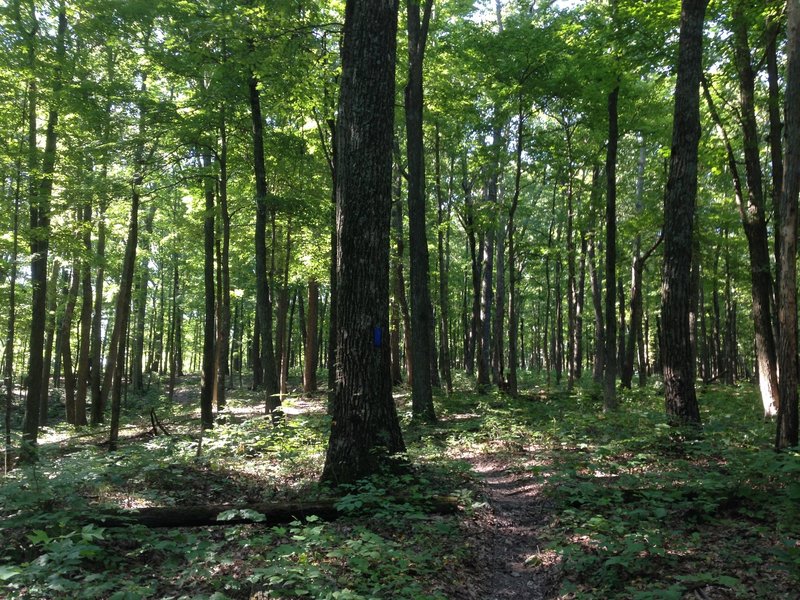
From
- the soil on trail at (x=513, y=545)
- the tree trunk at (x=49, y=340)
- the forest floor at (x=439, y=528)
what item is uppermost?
the tree trunk at (x=49, y=340)

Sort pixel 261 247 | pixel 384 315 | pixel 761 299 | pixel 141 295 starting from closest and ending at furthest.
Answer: pixel 384 315
pixel 761 299
pixel 261 247
pixel 141 295

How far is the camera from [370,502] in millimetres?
5492

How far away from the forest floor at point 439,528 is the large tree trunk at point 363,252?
0.66 metres

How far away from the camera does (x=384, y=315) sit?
6.51 meters

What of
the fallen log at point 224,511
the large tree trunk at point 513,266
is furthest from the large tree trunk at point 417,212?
the fallen log at point 224,511

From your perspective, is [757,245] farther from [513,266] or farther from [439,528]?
[439,528]

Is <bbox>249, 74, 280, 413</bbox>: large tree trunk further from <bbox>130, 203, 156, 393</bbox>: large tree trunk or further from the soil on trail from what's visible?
<bbox>130, 203, 156, 393</bbox>: large tree trunk

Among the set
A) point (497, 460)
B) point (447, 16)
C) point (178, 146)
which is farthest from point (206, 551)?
point (447, 16)

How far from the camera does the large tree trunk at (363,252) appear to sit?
630cm

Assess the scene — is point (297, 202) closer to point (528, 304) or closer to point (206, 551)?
point (206, 551)

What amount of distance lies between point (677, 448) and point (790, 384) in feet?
6.89

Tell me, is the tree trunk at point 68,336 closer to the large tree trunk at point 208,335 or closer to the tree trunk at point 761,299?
the large tree trunk at point 208,335

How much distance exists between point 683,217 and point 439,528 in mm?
6204

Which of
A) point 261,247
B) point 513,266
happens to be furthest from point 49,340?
point 513,266
